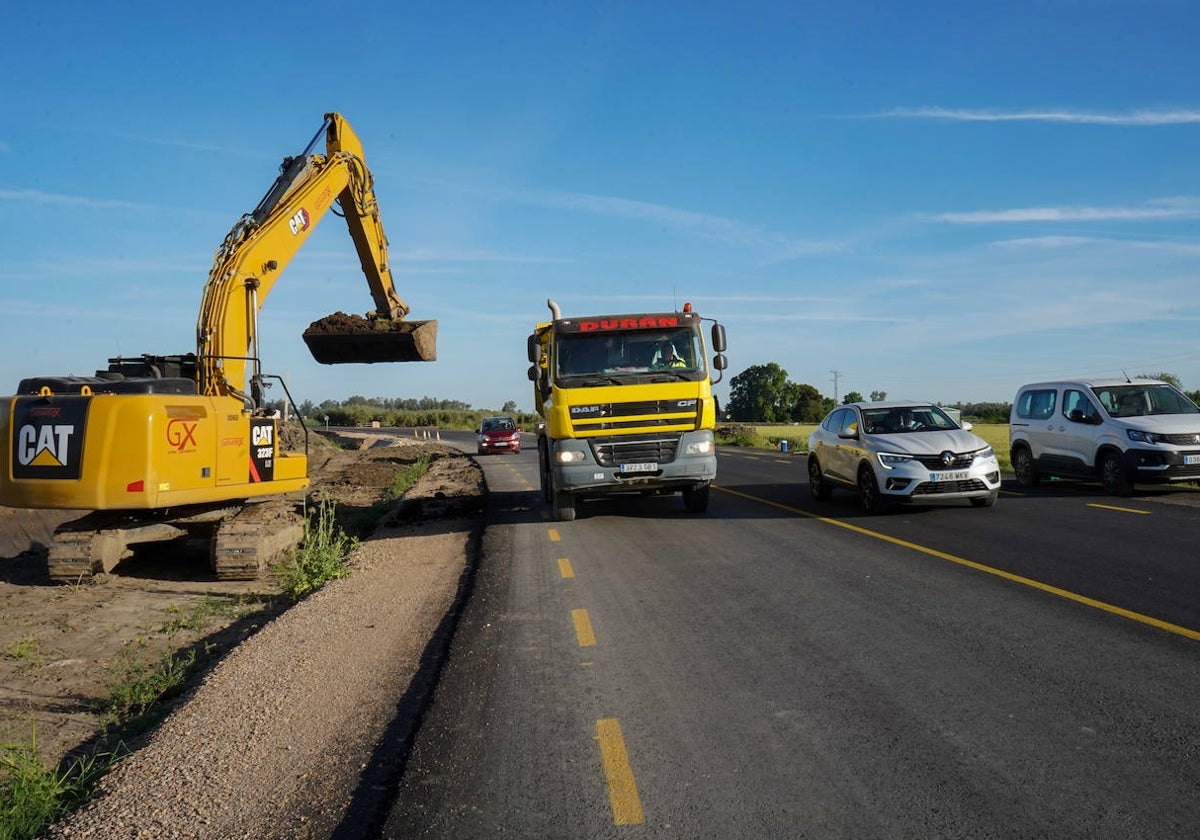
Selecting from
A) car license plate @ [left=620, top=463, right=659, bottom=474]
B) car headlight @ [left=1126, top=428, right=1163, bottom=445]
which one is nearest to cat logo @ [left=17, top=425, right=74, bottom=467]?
car license plate @ [left=620, top=463, right=659, bottom=474]

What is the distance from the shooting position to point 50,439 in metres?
10.8

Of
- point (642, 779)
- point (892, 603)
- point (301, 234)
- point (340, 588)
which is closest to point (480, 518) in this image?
point (301, 234)

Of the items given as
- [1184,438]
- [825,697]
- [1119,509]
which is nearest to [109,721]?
[825,697]

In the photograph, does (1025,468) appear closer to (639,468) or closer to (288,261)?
(639,468)

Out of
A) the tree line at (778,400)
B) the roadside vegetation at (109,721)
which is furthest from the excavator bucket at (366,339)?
the tree line at (778,400)

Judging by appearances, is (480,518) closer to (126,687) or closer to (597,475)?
(597,475)

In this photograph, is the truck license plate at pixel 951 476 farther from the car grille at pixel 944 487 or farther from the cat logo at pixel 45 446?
the cat logo at pixel 45 446

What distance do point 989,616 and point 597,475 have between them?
6.99 meters

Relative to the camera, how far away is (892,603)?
800 cm

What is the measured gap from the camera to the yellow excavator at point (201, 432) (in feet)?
35.2

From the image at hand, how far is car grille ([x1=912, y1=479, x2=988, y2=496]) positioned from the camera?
1355 centimetres

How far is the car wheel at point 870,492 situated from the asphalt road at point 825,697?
10.7 feet

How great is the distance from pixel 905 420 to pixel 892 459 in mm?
1491

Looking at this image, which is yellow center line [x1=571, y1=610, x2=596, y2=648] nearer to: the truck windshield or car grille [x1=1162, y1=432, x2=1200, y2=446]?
the truck windshield
